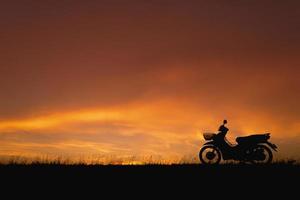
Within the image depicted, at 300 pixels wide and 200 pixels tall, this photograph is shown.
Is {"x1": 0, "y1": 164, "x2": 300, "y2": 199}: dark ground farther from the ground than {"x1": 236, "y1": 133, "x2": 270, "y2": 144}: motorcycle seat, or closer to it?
closer to it

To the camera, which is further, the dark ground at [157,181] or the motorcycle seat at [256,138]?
the motorcycle seat at [256,138]

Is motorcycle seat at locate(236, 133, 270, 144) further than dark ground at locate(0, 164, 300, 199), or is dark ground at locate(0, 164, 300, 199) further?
motorcycle seat at locate(236, 133, 270, 144)

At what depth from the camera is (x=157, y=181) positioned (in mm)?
15469

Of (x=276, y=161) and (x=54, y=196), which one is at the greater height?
(x=276, y=161)

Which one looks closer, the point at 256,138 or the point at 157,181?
the point at 157,181

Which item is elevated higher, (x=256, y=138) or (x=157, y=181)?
(x=256, y=138)

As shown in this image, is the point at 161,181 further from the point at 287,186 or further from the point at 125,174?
the point at 287,186

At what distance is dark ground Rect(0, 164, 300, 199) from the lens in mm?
14102

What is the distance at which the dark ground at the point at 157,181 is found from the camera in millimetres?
14102

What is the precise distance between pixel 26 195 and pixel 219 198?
5.60 m

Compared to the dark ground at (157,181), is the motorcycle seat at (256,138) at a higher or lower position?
higher

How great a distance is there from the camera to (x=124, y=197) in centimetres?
1356

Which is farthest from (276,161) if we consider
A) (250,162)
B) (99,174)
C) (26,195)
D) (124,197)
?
(26,195)

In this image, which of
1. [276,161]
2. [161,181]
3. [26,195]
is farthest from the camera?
[276,161]
